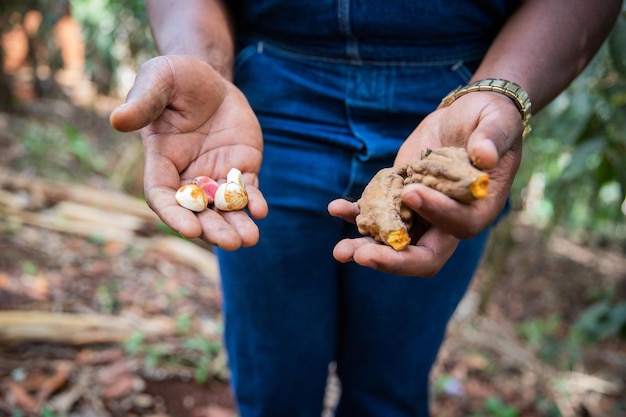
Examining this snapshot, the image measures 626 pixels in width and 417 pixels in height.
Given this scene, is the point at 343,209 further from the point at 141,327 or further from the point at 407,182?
the point at 141,327

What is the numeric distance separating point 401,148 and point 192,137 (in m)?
0.47

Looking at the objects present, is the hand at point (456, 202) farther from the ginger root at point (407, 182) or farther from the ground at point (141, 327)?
the ground at point (141, 327)

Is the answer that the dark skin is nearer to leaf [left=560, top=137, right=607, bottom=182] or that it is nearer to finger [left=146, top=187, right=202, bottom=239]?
finger [left=146, top=187, right=202, bottom=239]

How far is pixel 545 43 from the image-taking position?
1.12 meters

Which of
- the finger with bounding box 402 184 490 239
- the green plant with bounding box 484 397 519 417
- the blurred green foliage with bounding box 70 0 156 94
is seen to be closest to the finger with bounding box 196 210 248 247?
the finger with bounding box 402 184 490 239

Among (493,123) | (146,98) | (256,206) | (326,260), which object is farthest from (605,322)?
(146,98)

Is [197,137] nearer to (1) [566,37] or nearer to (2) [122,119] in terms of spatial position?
(2) [122,119]

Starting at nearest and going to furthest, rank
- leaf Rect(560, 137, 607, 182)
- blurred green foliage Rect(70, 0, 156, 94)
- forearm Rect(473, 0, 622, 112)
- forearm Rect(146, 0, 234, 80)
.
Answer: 1. forearm Rect(473, 0, 622, 112)
2. forearm Rect(146, 0, 234, 80)
3. leaf Rect(560, 137, 607, 182)
4. blurred green foliage Rect(70, 0, 156, 94)

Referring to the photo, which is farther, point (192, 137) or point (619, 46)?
point (619, 46)

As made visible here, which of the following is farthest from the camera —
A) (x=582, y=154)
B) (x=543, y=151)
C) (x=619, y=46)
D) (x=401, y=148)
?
(x=543, y=151)

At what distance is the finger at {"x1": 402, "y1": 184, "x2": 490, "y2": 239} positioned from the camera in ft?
2.90

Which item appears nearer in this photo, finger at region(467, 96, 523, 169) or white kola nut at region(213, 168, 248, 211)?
finger at region(467, 96, 523, 169)

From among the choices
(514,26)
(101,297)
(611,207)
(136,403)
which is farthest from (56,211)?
(611,207)

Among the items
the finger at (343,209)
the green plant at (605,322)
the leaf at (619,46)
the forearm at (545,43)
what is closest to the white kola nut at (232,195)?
the finger at (343,209)
